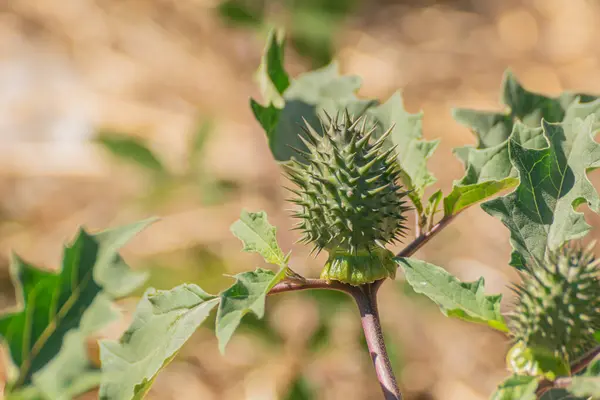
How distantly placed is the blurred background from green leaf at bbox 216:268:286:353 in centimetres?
150

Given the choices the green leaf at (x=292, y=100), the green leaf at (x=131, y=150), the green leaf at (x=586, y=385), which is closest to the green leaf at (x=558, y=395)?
the green leaf at (x=586, y=385)

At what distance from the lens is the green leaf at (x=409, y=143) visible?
1.45 metres

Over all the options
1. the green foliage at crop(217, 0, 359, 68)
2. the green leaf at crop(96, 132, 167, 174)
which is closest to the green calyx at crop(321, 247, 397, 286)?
the green leaf at crop(96, 132, 167, 174)

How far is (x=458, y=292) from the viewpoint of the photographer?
120 cm

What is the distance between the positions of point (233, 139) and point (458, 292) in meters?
3.64

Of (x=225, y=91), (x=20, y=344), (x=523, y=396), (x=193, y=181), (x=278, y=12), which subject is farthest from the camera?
(x=225, y=91)

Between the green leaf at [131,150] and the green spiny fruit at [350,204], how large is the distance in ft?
6.24

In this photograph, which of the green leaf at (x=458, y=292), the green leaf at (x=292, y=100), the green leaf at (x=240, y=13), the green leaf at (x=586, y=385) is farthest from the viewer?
the green leaf at (x=240, y=13)

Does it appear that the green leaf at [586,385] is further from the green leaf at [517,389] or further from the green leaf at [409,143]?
the green leaf at [409,143]

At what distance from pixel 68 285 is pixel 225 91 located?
359 centimetres

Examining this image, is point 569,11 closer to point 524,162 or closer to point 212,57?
point 212,57

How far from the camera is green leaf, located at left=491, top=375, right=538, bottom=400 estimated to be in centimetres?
121

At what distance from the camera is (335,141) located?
1389 mm

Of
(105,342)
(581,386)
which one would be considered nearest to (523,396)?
(581,386)
